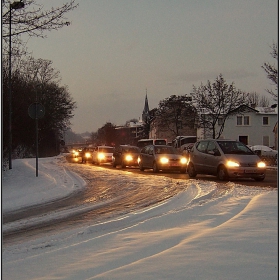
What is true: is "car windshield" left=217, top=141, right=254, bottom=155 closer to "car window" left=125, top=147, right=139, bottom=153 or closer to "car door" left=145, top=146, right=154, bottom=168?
"car door" left=145, top=146, right=154, bottom=168

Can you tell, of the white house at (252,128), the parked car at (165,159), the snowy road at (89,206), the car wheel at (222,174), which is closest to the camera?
the snowy road at (89,206)

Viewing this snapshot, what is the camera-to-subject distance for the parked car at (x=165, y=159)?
2322cm

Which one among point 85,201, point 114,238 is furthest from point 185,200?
point 114,238

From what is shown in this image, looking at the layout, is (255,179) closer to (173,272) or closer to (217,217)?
(217,217)

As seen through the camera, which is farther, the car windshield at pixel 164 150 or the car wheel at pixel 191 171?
the car windshield at pixel 164 150

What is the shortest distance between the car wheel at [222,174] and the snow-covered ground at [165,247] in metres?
6.74

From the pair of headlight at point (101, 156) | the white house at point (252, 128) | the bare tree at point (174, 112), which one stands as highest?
the bare tree at point (174, 112)

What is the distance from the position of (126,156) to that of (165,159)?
6487 mm

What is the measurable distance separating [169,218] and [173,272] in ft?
13.2

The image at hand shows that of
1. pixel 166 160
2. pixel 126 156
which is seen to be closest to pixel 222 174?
pixel 166 160

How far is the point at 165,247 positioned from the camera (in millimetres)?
6012

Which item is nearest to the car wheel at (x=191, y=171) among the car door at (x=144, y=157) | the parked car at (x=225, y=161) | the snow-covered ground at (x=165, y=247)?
the parked car at (x=225, y=161)

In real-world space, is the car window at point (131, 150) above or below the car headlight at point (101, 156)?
above

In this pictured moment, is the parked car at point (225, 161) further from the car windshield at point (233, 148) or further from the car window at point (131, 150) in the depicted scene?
the car window at point (131, 150)
